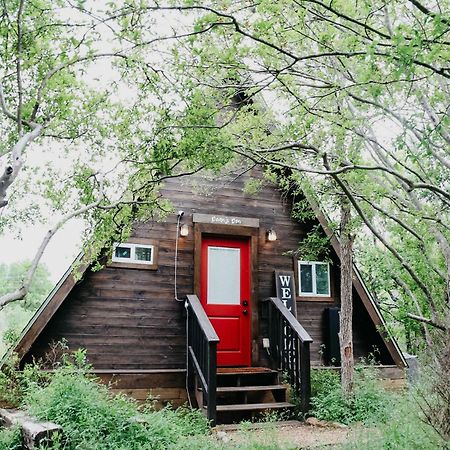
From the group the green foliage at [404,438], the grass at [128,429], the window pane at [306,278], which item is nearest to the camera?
the green foliage at [404,438]

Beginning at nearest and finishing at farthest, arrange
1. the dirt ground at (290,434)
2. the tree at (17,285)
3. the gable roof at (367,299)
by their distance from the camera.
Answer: the dirt ground at (290,434)
the gable roof at (367,299)
the tree at (17,285)

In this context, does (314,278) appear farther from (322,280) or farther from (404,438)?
(404,438)

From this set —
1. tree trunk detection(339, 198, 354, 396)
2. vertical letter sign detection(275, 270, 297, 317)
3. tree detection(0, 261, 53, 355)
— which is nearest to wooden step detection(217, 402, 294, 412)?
tree trunk detection(339, 198, 354, 396)

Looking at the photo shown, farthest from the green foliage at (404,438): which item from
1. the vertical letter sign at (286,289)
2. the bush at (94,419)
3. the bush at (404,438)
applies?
the vertical letter sign at (286,289)

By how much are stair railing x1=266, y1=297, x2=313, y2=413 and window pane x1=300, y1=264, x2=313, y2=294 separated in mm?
825

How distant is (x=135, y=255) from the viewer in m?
8.09

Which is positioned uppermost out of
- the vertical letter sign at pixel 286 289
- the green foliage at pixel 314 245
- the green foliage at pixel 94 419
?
the green foliage at pixel 314 245

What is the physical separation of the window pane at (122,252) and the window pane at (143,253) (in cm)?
12

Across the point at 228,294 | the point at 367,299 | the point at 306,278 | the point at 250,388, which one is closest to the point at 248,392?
the point at 250,388

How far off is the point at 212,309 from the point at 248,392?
139cm

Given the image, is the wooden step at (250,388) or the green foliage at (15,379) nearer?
the green foliage at (15,379)

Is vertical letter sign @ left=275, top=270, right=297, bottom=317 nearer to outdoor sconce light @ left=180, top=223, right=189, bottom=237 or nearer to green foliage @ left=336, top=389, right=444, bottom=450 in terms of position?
outdoor sconce light @ left=180, top=223, right=189, bottom=237

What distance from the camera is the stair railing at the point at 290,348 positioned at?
23.8 feet

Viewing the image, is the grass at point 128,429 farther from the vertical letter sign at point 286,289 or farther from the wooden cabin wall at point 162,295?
the vertical letter sign at point 286,289
